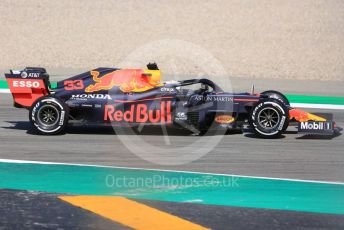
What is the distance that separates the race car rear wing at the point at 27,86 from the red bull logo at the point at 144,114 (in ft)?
4.49

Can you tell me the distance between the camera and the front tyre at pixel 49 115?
11.7 meters

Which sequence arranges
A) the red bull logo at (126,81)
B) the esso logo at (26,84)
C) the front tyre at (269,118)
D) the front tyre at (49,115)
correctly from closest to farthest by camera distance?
the front tyre at (269,118) → the front tyre at (49,115) → the red bull logo at (126,81) → the esso logo at (26,84)

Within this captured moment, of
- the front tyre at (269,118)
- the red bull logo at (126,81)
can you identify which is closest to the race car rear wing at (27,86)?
the red bull logo at (126,81)

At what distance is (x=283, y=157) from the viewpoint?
10305 mm

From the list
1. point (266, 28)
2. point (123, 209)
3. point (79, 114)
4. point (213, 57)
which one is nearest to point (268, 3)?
point (266, 28)

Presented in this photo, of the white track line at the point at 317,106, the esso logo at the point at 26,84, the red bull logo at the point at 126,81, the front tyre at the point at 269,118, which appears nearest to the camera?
the front tyre at the point at 269,118

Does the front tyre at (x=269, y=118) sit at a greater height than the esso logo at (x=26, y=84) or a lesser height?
lesser

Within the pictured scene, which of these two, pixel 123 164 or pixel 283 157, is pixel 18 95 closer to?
pixel 123 164

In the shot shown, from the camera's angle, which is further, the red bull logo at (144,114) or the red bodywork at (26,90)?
the red bodywork at (26,90)

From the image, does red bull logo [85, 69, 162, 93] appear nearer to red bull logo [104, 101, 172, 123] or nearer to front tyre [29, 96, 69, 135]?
red bull logo [104, 101, 172, 123]

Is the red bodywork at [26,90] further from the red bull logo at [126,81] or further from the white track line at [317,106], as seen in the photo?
the white track line at [317,106]

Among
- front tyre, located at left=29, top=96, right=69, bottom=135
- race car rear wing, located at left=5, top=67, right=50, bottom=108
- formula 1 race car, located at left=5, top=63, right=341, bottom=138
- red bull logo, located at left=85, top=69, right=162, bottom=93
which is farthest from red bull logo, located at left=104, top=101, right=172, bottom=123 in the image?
race car rear wing, located at left=5, top=67, right=50, bottom=108

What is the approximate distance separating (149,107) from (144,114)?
14cm

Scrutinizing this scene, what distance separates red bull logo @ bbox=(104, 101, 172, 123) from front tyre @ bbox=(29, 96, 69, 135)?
0.85m
